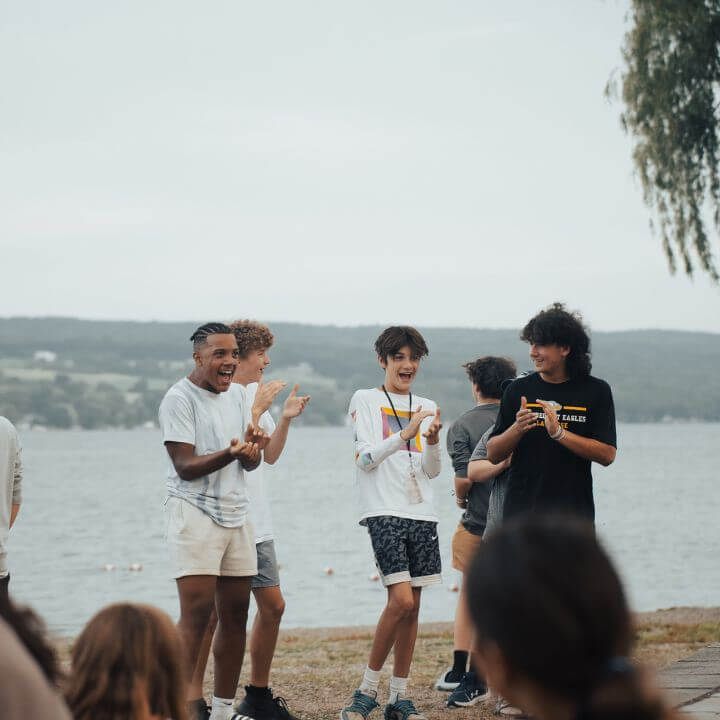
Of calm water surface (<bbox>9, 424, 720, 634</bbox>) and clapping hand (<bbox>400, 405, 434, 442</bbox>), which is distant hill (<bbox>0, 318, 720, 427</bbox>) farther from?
Answer: clapping hand (<bbox>400, 405, 434, 442</bbox>)

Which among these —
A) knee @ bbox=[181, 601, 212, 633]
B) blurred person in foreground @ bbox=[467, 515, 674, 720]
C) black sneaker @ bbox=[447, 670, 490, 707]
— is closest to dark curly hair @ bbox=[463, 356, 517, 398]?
black sneaker @ bbox=[447, 670, 490, 707]

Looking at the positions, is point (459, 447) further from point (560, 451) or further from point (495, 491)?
point (560, 451)

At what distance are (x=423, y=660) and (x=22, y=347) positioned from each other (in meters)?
143

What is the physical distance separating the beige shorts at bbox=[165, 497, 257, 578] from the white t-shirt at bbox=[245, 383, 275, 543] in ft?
1.68

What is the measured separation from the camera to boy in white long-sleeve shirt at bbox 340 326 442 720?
6.32 m

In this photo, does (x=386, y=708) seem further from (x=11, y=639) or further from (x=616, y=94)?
(x=616, y=94)

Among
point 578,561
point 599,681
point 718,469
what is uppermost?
point 578,561

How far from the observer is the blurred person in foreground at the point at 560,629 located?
1620mm

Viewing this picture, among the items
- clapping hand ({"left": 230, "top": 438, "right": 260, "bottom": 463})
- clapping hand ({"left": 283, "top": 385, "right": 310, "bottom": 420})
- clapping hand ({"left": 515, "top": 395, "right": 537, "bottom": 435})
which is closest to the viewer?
clapping hand ({"left": 230, "top": 438, "right": 260, "bottom": 463})

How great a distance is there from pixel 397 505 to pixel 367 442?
14.1 inches

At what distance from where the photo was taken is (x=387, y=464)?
6461 millimetres

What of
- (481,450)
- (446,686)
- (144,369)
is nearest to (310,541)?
(446,686)

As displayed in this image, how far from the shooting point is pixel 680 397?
539ft

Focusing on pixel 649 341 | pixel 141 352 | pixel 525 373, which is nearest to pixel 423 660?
pixel 525 373
